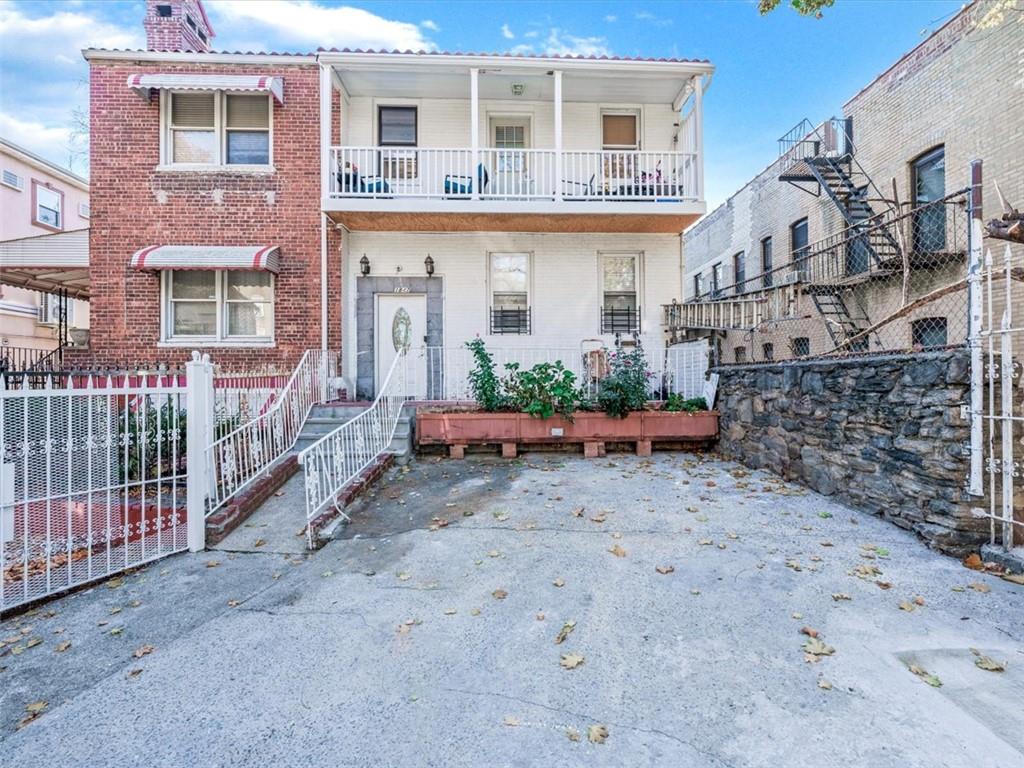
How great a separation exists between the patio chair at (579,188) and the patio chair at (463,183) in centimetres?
150

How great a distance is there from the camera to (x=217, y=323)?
31.6 feet

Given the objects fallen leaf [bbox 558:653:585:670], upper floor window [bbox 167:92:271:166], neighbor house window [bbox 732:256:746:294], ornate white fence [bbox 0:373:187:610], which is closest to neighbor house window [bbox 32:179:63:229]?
upper floor window [bbox 167:92:271:166]

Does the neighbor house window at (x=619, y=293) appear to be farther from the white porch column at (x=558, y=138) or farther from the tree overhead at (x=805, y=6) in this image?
the tree overhead at (x=805, y=6)

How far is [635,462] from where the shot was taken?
23.4ft

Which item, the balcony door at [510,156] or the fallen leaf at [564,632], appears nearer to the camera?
the fallen leaf at [564,632]

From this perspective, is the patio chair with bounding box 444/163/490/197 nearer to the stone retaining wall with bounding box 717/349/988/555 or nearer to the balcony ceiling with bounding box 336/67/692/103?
the balcony ceiling with bounding box 336/67/692/103

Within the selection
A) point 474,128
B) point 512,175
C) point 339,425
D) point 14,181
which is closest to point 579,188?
point 512,175

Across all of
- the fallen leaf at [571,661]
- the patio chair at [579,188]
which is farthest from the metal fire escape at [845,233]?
the fallen leaf at [571,661]

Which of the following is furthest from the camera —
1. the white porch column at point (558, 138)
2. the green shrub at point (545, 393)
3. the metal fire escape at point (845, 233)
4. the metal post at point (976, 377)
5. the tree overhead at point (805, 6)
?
the metal fire escape at point (845, 233)

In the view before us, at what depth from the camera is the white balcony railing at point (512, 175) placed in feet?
30.2

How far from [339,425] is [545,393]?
305 centimetres

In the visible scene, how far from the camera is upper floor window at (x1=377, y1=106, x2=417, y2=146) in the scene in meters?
10.4

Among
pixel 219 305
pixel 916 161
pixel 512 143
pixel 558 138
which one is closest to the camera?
pixel 558 138

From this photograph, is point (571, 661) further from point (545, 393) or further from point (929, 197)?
point (929, 197)
